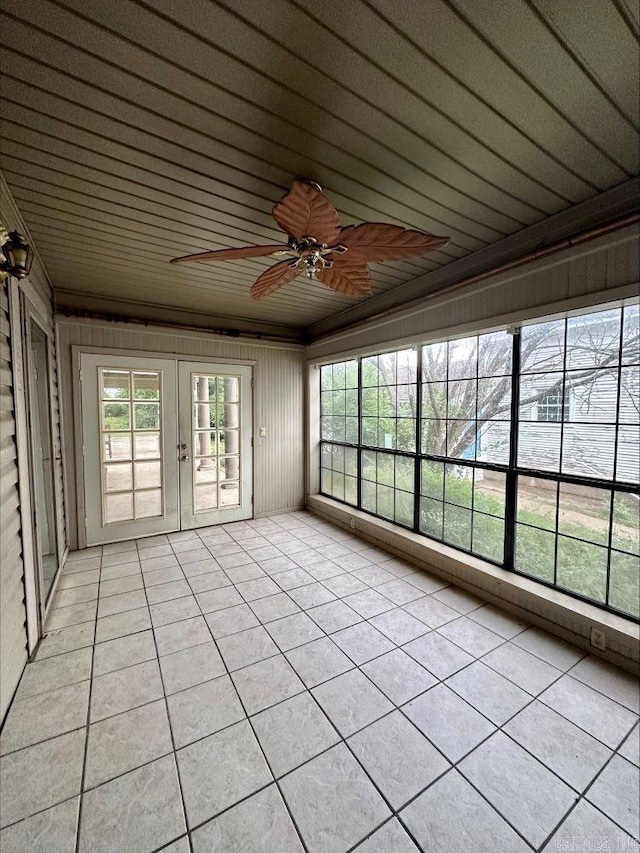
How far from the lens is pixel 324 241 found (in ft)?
5.45

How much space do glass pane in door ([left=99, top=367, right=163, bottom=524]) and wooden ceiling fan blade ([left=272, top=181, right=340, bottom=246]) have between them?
2.99 metres

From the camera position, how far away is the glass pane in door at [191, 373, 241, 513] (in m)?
4.25

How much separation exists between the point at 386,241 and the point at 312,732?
2284 mm

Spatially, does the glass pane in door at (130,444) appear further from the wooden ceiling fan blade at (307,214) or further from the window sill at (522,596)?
the wooden ceiling fan blade at (307,214)

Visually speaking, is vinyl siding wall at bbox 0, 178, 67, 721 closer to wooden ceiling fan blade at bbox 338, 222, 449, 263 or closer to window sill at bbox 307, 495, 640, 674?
wooden ceiling fan blade at bbox 338, 222, 449, 263

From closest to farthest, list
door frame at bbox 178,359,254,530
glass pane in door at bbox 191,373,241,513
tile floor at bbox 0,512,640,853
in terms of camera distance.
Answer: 1. tile floor at bbox 0,512,640,853
2. door frame at bbox 178,359,254,530
3. glass pane in door at bbox 191,373,241,513

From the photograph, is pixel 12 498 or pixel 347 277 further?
pixel 347 277

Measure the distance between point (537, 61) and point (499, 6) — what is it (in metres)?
0.27

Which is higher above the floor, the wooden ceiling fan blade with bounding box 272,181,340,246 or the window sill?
the wooden ceiling fan blade with bounding box 272,181,340,246

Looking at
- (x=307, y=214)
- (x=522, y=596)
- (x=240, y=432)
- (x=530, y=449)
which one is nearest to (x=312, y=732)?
(x=522, y=596)

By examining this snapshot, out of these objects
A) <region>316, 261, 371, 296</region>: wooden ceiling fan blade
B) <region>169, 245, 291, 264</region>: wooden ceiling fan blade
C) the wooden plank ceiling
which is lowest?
<region>169, 245, 291, 264</region>: wooden ceiling fan blade

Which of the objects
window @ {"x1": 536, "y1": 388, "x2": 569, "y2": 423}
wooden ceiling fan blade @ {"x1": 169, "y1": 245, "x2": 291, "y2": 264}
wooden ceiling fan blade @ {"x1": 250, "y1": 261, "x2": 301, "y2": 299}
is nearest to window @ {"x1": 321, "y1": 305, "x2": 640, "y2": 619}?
window @ {"x1": 536, "y1": 388, "x2": 569, "y2": 423}

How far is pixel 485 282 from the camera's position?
256 centimetres

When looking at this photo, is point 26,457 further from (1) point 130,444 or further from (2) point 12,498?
(1) point 130,444
